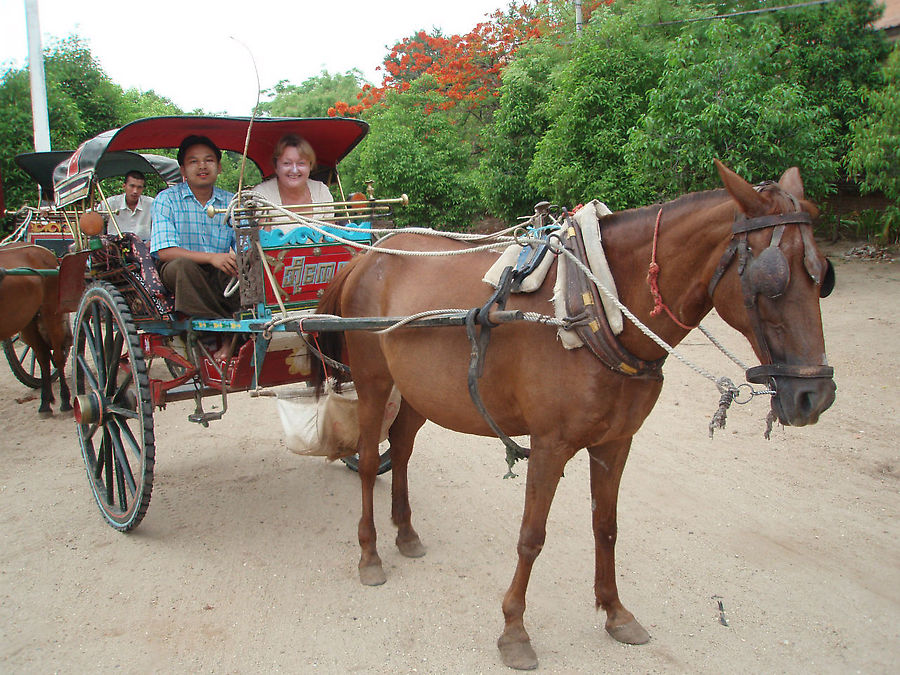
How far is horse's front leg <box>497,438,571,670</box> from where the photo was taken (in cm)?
260

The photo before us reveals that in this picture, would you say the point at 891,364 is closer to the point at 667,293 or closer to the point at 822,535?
the point at 822,535

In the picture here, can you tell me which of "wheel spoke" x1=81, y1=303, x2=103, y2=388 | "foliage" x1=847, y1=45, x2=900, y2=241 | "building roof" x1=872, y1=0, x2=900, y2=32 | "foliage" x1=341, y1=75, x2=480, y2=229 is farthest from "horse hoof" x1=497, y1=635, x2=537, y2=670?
"building roof" x1=872, y1=0, x2=900, y2=32

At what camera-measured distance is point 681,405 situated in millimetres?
5906

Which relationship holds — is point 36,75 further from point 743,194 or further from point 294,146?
point 743,194

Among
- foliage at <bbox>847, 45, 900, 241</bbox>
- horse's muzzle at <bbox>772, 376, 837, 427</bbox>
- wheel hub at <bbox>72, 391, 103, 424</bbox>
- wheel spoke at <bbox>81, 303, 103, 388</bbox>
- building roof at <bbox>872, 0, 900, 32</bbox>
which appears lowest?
wheel hub at <bbox>72, 391, 103, 424</bbox>

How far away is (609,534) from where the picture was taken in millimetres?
2904

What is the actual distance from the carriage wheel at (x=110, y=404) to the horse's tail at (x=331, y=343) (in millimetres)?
988


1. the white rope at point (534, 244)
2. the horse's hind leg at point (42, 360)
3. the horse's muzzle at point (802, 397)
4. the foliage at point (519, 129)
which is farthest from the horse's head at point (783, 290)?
the foliage at point (519, 129)

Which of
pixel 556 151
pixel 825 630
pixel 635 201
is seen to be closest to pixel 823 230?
pixel 635 201

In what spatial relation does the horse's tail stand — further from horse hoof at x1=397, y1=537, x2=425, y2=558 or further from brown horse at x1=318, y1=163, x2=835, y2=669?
horse hoof at x1=397, y1=537, x2=425, y2=558

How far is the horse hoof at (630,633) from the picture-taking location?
285 cm

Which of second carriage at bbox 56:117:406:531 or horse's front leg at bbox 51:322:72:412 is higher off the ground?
second carriage at bbox 56:117:406:531

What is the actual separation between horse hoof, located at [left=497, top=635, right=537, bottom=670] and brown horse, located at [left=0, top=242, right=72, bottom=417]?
15.0ft

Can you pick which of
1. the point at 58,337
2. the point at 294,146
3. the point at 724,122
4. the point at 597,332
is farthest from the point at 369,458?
the point at 724,122
